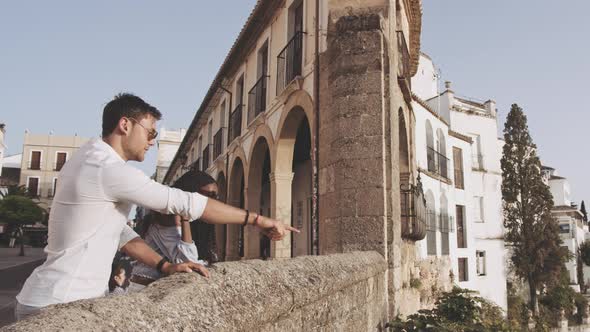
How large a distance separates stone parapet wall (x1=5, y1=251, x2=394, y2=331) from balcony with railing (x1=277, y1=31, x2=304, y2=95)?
5521mm

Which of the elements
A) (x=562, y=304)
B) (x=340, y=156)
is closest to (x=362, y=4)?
(x=340, y=156)

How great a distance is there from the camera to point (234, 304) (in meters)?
1.68

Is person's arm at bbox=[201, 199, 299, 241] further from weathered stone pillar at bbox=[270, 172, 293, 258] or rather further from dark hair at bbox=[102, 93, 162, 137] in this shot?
weathered stone pillar at bbox=[270, 172, 293, 258]

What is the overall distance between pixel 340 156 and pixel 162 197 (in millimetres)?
4209

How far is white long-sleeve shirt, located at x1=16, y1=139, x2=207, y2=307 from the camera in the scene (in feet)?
4.67

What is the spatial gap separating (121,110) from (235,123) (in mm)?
11815

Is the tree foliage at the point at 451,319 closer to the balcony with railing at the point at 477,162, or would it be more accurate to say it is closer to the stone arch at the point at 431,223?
the stone arch at the point at 431,223

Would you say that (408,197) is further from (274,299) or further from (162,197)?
(162,197)

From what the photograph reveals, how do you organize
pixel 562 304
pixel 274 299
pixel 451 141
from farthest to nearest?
1. pixel 562 304
2. pixel 451 141
3. pixel 274 299

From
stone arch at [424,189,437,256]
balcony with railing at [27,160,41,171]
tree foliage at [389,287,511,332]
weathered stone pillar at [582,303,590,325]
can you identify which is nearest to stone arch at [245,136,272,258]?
tree foliage at [389,287,511,332]

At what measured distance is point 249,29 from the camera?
38.4 feet

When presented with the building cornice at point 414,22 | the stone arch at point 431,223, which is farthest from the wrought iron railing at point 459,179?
the building cornice at point 414,22

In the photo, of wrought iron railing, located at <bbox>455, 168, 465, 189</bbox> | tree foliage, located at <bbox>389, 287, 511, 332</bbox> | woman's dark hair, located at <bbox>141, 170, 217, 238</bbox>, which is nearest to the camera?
woman's dark hair, located at <bbox>141, 170, 217, 238</bbox>

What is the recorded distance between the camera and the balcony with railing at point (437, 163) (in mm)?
15928
